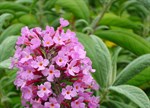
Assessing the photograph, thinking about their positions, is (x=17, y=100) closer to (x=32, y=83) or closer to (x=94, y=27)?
(x=32, y=83)

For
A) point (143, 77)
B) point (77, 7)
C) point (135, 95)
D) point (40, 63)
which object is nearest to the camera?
point (40, 63)

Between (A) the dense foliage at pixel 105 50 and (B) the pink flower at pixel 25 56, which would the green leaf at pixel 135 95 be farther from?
(B) the pink flower at pixel 25 56

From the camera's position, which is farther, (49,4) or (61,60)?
(49,4)

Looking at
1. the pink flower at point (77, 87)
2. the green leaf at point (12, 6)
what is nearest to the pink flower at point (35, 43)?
the pink flower at point (77, 87)

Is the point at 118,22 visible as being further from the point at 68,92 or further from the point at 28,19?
the point at 68,92

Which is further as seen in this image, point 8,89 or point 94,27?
point 94,27

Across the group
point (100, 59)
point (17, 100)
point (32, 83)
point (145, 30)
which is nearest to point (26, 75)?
point (32, 83)

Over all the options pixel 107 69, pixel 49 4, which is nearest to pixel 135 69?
pixel 107 69

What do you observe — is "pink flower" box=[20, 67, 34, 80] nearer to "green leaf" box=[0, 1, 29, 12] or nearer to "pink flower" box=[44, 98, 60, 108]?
"pink flower" box=[44, 98, 60, 108]
